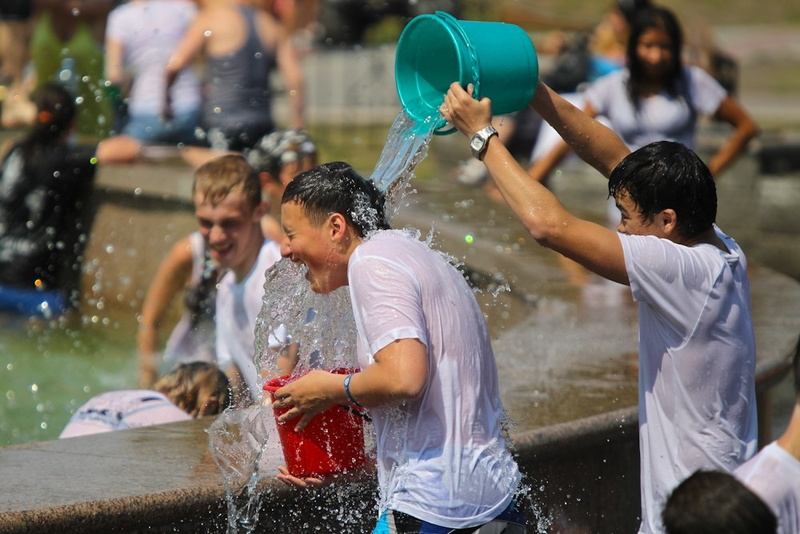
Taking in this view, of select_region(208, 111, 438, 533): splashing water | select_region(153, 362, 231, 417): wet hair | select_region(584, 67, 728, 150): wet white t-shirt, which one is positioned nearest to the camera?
select_region(208, 111, 438, 533): splashing water

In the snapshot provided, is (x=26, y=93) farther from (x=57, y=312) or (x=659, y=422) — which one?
(x=659, y=422)

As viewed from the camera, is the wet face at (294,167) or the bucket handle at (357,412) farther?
the wet face at (294,167)

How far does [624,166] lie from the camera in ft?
10.6

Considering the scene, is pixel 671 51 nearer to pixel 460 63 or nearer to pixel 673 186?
pixel 460 63

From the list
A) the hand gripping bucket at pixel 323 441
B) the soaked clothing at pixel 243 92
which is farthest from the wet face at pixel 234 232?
the soaked clothing at pixel 243 92

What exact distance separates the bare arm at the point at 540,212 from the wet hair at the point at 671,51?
161 inches

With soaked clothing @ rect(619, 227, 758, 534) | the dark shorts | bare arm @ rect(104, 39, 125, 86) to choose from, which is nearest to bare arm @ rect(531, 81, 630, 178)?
soaked clothing @ rect(619, 227, 758, 534)

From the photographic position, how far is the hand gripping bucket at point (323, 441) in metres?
3.39

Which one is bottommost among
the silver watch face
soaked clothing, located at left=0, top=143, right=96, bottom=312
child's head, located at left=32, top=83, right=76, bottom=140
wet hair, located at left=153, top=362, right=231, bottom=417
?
soaked clothing, located at left=0, top=143, right=96, bottom=312

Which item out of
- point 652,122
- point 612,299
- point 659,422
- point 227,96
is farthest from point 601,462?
point 227,96

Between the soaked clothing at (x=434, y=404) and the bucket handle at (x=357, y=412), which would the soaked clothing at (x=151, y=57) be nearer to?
the bucket handle at (x=357, y=412)

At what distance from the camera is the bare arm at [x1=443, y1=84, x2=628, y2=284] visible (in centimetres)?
302

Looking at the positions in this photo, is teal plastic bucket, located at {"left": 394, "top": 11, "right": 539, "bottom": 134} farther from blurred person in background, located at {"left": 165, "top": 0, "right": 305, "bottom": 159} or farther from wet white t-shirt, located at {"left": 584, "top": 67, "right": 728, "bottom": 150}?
blurred person in background, located at {"left": 165, "top": 0, "right": 305, "bottom": 159}

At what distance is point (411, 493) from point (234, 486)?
73cm
